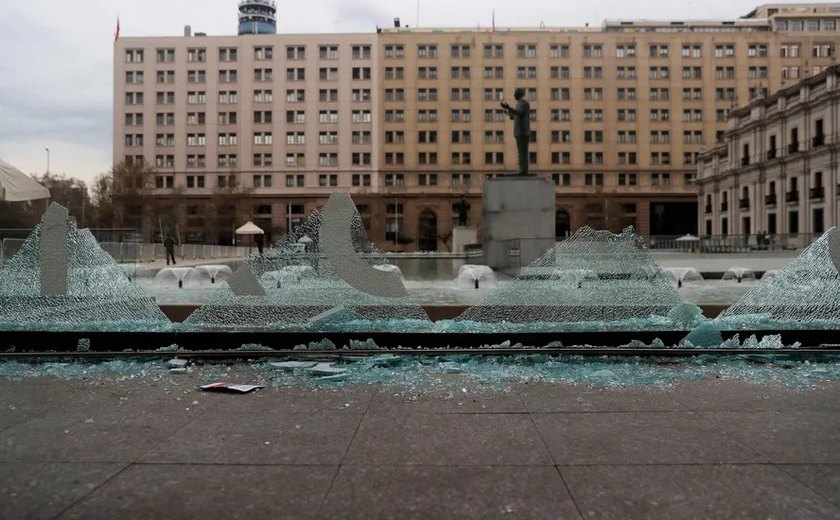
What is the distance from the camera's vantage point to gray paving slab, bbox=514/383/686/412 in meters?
4.38

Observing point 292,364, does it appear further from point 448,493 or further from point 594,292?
point 594,292

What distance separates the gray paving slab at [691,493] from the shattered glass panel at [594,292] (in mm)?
4022

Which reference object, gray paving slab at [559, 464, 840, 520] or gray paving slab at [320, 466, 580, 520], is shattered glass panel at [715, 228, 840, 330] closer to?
gray paving slab at [559, 464, 840, 520]

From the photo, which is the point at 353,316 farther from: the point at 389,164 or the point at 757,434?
the point at 389,164

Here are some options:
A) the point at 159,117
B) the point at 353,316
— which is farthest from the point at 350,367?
the point at 159,117

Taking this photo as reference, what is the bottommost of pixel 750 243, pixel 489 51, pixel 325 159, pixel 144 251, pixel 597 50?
pixel 144 251

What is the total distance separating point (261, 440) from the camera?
366 cm

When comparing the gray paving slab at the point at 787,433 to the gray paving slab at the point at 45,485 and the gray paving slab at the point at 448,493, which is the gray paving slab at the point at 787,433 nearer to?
the gray paving slab at the point at 448,493

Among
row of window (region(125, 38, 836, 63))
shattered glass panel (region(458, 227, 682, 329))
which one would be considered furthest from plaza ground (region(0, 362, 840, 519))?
row of window (region(125, 38, 836, 63))

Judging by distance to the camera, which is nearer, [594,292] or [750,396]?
[750,396]

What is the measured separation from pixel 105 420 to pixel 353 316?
3954 mm

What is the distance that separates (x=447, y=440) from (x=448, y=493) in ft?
2.54

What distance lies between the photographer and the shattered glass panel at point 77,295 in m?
7.71

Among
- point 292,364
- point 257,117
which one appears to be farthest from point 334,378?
point 257,117
